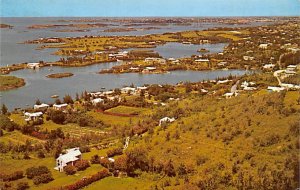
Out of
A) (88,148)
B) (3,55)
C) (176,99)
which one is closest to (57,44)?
(3,55)

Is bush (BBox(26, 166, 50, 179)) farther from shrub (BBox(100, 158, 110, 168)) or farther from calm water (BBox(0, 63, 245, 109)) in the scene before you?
calm water (BBox(0, 63, 245, 109))

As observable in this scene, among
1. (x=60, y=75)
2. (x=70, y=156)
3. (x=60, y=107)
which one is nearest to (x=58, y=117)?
(x=60, y=107)

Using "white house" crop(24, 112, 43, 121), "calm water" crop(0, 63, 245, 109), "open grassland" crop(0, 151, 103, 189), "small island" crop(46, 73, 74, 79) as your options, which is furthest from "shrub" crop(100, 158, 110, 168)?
"small island" crop(46, 73, 74, 79)

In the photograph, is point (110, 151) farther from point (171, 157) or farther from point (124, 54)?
point (124, 54)

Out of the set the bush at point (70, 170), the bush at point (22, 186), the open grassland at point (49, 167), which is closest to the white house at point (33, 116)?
the open grassland at point (49, 167)

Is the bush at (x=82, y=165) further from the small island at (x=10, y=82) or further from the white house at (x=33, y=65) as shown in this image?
the white house at (x=33, y=65)

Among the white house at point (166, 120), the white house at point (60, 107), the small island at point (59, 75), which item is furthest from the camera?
the small island at point (59, 75)
